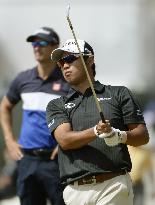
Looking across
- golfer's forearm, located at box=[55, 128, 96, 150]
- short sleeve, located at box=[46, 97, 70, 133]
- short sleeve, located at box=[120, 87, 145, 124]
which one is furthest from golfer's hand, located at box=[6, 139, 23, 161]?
short sleeve, located at box=[120, 87, 145, 124]

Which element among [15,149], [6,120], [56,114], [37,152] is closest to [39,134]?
[37,152]

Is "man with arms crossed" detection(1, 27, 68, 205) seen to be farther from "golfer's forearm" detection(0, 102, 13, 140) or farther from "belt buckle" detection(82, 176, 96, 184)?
"belt buckle" detection(82, 176, 96, 184)

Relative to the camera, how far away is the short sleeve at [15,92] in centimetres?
905

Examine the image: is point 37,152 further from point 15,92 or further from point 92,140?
point 92,140

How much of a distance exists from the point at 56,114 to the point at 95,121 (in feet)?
1.26

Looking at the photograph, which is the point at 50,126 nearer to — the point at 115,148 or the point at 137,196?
the point at 115,148

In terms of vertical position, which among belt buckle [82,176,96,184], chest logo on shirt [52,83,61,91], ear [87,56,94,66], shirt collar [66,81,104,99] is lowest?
chest logo on shirt [52,83,61,91]

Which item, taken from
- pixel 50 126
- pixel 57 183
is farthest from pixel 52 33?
pixel 50 126

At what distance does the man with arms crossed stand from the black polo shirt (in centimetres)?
161

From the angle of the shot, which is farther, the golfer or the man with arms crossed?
the man with arms crossed

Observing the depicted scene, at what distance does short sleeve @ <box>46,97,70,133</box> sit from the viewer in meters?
7.00

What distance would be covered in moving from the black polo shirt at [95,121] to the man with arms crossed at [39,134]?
1.61m

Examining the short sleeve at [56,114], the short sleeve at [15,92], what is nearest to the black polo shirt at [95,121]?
the short sleeve at [56,114]

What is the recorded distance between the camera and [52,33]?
29.5 feet
